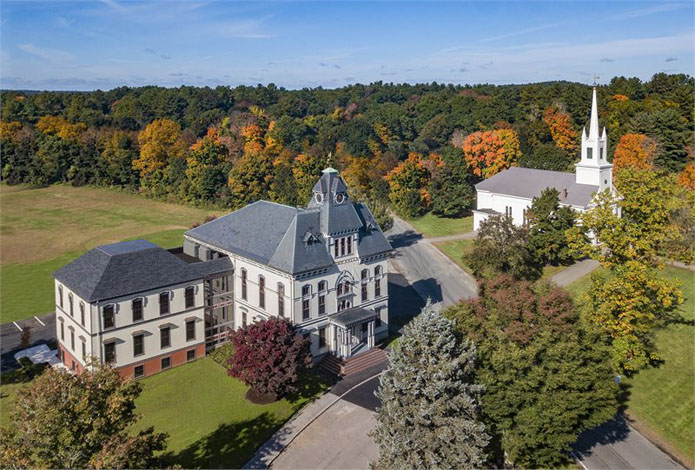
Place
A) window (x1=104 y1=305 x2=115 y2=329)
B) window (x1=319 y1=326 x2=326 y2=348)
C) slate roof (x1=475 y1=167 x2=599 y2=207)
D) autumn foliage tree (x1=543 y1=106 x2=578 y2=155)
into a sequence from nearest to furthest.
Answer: window (x1=104 y1=305 x2=115 y2=329) → window (x1=319 y1=326 x2=326 y2=348) → slate roof (x1=475 y1=167 x2=599 y2=207) → autumn foliage tree (x1=543 y1=106 x2=578 y2=155)

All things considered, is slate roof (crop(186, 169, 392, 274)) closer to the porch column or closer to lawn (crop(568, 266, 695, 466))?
the porch column

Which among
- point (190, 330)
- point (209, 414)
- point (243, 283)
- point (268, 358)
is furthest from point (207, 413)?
point (243, 283)

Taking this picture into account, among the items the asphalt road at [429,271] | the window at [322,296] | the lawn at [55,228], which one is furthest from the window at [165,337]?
the asphalt road at [429,271]

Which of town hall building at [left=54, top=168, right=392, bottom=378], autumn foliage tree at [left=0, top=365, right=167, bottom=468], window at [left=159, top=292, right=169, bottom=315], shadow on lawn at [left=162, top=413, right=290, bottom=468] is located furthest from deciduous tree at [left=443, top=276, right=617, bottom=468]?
window at [left=159, top=292, right=169, bottom=315]

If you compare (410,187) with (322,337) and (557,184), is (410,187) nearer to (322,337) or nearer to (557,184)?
(557,184)

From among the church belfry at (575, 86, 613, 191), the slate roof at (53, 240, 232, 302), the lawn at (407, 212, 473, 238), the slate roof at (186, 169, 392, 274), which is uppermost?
the church belfry at (575, 86, 613, 191)

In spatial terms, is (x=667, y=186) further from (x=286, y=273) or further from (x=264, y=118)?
(x=264, y=118)
